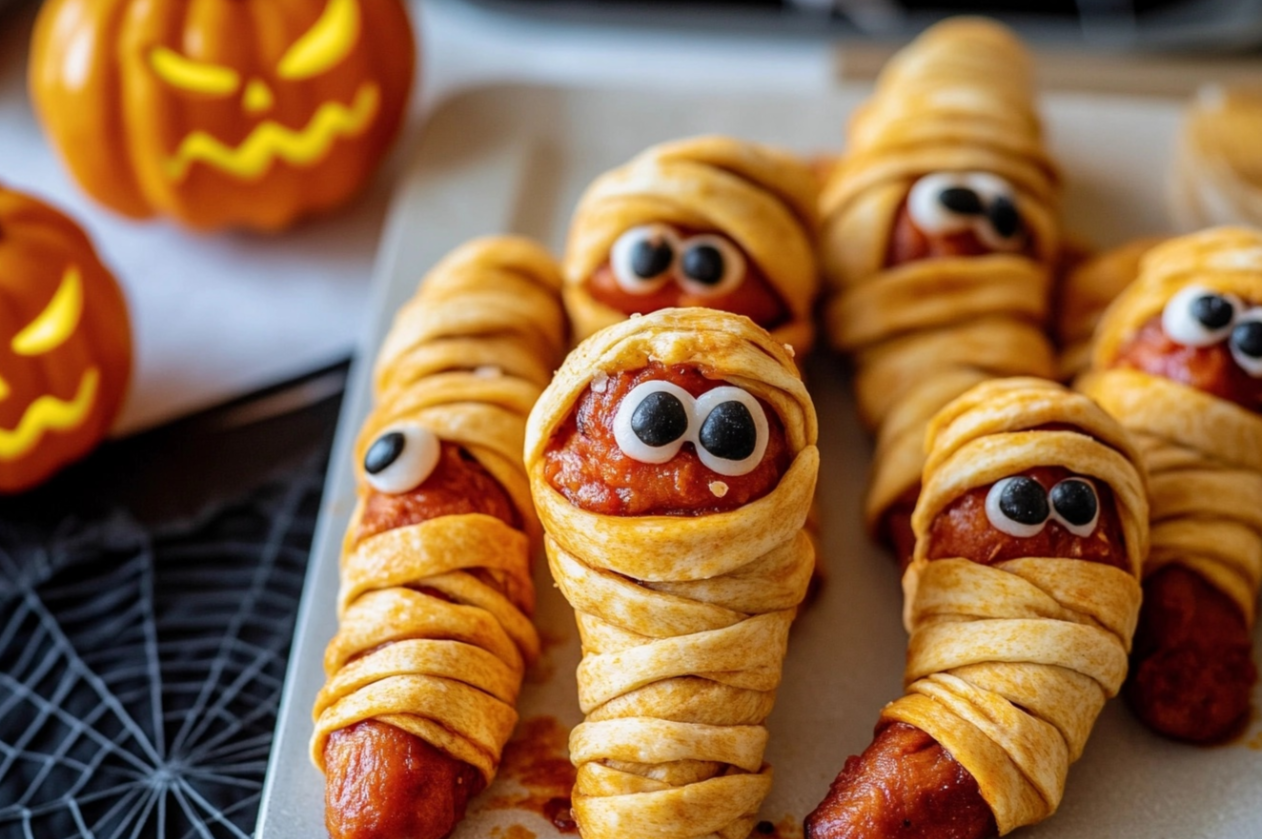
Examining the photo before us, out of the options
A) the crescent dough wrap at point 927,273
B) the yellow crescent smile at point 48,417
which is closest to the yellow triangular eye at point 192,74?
the yellow crescent smile at point 48,417

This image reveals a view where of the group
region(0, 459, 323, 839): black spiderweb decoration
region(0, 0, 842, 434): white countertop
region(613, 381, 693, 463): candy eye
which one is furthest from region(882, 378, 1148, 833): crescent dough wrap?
region(0, 0, 842, 434): white countertop

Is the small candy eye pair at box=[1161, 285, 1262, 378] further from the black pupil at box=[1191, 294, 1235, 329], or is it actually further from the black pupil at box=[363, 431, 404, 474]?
the black pupil at box=[363, 431, 404, 474]

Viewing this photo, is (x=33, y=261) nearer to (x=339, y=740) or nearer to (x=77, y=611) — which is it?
(x=77, y=611)

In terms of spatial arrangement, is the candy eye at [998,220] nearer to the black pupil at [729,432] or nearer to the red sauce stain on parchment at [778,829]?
the black pupil at [729,432]

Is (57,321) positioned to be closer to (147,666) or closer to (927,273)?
(147,666)

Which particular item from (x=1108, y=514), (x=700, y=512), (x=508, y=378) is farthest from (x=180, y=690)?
(x=1108, y=514)
